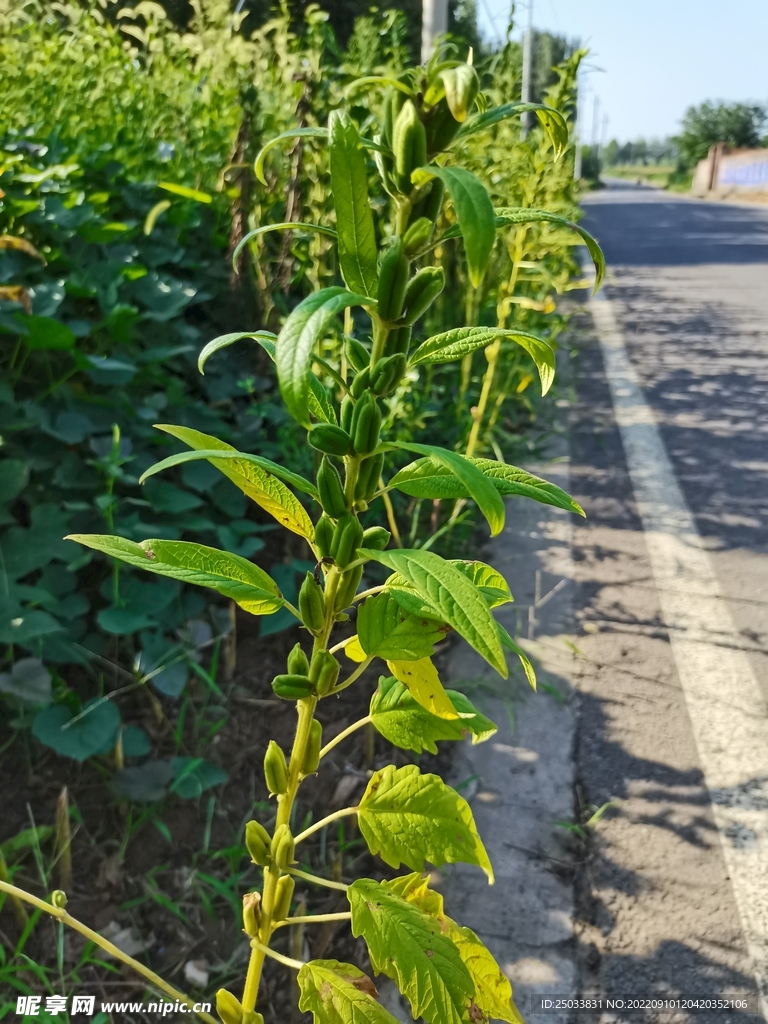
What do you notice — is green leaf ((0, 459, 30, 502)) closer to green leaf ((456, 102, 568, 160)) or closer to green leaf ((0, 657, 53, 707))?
green leaf ((0, 657, 53, 707))

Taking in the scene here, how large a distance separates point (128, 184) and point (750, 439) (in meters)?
3.35

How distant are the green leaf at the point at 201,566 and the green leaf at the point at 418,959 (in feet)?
1.07

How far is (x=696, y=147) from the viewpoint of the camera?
2173 inches

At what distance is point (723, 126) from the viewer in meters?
53.5

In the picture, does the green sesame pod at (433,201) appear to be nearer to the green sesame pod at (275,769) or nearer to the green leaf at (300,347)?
the green leaf at (300,347)

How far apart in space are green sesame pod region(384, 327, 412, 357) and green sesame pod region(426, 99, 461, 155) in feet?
0.51

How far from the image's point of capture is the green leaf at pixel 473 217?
51 centimetres

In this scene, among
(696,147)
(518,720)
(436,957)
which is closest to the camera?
(436,957)

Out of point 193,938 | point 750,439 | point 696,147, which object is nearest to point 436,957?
point 193,938

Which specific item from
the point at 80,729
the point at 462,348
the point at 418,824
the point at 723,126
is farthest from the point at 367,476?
the point at 723,126

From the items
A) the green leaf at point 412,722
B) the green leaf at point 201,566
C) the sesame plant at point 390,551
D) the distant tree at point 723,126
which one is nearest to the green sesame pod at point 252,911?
the sesame plant at point 390,551

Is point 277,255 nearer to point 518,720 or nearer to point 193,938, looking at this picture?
point 518,720

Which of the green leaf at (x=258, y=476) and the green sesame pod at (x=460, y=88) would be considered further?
→ the green leaf at (x=258, y=476)

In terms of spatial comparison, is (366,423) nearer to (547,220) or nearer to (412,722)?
(547,220)
